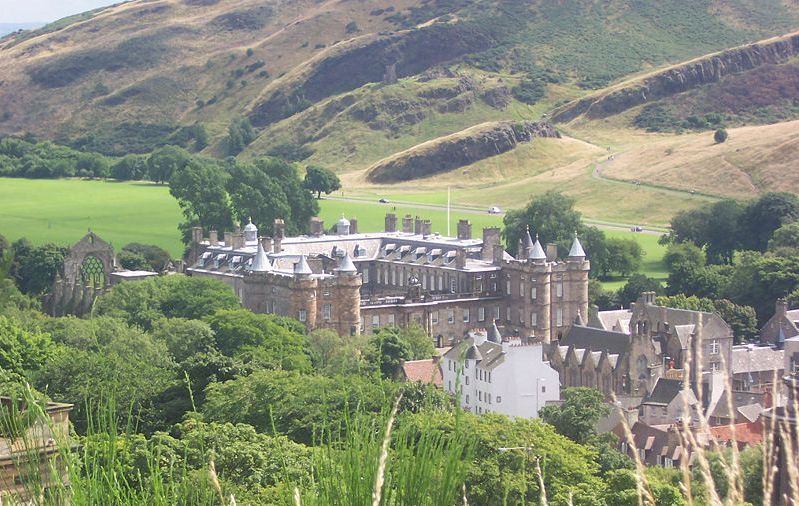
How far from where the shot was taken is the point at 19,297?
99938 millimetres

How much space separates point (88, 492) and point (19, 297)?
89.6m

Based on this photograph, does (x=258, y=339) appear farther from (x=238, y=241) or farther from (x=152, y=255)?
(x=152, y=255)

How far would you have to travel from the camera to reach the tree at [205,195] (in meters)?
128

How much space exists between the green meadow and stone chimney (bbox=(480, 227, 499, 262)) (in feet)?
54.6

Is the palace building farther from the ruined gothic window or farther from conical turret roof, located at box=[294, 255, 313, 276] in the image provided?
the ruined gothic window

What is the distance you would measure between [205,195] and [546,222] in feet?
88.5

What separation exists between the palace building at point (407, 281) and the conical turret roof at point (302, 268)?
0.18 feet

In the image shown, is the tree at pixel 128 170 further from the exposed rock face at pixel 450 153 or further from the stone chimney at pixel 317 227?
the stone chimney at pixel 317 227

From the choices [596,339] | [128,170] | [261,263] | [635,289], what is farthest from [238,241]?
[128,170]

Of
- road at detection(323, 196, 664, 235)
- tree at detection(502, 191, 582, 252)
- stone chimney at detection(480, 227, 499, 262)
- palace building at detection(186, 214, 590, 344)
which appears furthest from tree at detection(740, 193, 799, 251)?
stone chimney at detection(480, 227, 499, 262)

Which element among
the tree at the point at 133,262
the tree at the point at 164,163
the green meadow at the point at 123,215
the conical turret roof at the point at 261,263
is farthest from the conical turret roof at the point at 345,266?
the tree at the point at 164,163

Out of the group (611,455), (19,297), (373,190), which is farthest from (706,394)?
(373,190)

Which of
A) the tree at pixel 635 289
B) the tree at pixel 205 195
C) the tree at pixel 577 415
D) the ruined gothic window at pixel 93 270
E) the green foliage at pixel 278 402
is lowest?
the tree at pixel 577 415

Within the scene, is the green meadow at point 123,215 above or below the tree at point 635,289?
above
